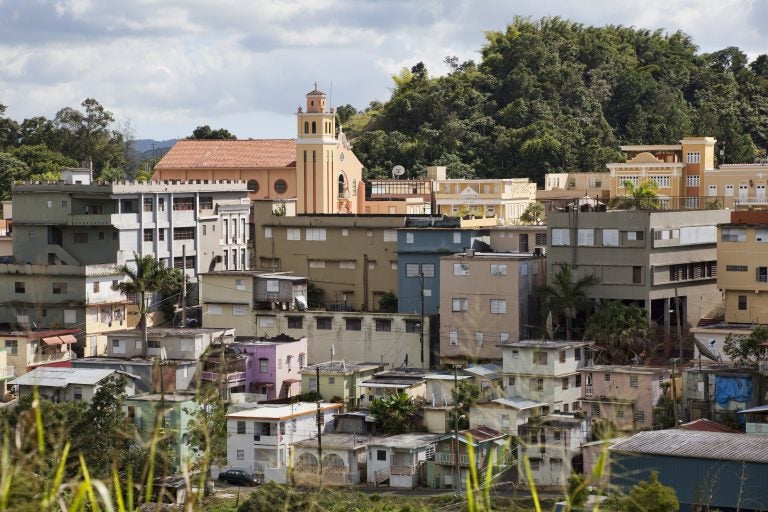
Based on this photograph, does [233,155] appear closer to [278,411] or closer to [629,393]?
[278,411]

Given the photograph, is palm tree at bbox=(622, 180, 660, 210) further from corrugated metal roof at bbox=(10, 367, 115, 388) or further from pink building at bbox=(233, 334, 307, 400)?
corrugated metal roof at bbox=(10, 367, 115, 388)

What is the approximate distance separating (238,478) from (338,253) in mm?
12169

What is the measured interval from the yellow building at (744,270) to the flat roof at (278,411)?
973cm

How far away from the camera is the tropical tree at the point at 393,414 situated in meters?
31.0

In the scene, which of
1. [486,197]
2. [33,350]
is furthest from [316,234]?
[486,197]

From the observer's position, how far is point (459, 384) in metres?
31.4

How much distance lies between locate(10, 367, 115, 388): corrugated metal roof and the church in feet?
63.0

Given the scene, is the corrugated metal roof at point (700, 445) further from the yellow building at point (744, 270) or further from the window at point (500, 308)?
the window at point (500, 308)

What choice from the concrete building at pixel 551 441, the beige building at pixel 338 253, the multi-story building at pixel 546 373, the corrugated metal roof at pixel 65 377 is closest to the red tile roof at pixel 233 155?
the beige building at pixel 338 253

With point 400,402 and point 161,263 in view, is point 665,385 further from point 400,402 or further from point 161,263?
point 161,263

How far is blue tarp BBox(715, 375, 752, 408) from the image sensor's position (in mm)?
29906

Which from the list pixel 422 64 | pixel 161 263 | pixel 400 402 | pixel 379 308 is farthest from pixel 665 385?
pixel 422 64

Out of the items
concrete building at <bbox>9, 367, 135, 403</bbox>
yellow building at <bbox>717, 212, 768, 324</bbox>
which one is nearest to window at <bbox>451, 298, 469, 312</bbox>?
yellow building at <bbox>717, 212, 768, 324</bbox>

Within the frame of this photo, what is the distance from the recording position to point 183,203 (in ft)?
142
